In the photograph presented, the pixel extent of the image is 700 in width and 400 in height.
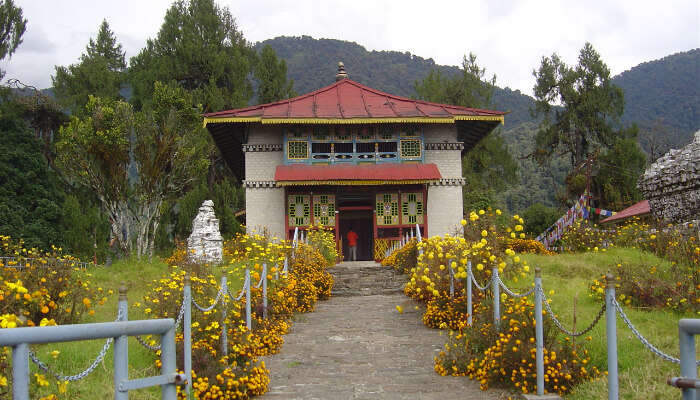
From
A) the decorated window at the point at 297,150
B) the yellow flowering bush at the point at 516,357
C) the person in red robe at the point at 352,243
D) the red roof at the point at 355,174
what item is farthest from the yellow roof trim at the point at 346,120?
the yellow flowering bush at the point at 516,357

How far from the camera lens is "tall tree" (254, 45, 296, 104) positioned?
1361 inches

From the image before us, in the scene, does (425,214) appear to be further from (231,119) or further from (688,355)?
(688,355)

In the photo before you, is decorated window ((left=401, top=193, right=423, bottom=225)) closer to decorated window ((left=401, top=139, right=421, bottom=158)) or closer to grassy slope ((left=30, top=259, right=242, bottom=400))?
decorated window ((left=401, top=139, right=421, bottom=158))

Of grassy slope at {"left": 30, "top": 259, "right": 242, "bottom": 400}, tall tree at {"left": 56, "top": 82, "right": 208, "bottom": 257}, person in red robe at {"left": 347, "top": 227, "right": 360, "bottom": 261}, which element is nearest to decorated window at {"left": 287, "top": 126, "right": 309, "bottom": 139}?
tall tree at {"left": 56, "top": 82, "right": 208, "bottom": 257}

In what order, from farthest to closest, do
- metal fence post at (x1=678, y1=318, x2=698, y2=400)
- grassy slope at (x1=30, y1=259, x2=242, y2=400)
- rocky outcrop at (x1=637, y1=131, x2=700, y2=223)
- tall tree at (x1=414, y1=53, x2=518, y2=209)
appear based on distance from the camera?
1. tall tree at (x1=414, y1=53, x2=518, y2=209)
2. rocky outcrop at (x1=637, y1=131, x2=700, y2=223)
3. grassy slope at (x1=30, y1=259, x2=242, y2=400)
4. metal fence post at (x1=678, y1=318, x2=698, y2=400)

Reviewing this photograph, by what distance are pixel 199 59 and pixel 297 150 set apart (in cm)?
1470

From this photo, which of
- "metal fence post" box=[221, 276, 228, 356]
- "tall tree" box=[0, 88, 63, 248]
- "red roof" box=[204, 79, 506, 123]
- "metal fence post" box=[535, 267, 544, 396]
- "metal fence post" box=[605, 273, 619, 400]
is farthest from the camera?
"tall tree" box=[0, 88, 63, 248]

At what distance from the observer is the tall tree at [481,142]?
34.1m

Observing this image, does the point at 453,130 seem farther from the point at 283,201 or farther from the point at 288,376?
the point at 288,376

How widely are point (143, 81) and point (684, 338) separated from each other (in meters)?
33.0

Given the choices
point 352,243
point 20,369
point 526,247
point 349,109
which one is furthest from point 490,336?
point 349,109

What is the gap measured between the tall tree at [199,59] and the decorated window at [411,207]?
14.3 m

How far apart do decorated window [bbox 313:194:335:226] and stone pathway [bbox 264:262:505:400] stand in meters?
10.4

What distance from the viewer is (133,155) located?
18.5m
